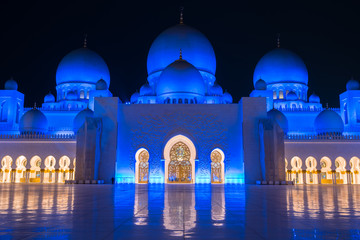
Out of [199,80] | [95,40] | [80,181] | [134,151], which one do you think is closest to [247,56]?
[199,80]

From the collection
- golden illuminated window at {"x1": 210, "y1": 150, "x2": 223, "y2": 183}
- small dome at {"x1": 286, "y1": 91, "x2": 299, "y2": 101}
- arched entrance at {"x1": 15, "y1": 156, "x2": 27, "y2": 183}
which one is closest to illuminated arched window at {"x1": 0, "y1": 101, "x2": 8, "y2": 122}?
arched entrance at {"x1": 15, "y1": 156, "x2": 27, "y2": 183}

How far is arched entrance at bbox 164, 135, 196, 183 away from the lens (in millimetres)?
18266

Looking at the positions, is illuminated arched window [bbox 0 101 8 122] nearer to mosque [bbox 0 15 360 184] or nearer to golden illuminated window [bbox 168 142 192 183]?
mosque [bbox 0 15 360 184]

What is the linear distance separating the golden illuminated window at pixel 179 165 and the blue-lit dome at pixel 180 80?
323cm

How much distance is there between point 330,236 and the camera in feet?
6.80

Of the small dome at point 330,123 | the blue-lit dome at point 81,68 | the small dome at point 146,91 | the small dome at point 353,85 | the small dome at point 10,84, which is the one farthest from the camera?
the blue-lit dome at point 81,68

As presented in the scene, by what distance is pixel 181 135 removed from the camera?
1856cm

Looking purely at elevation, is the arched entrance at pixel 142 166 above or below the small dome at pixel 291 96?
below

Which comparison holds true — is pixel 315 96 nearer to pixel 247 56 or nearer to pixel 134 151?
pixel 247 56

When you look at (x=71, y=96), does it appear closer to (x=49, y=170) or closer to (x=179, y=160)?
(x=49, y=170)

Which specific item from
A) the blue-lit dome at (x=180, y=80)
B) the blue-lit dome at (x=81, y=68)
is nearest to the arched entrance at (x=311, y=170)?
the blue-lit dome at (x=180, y=80)

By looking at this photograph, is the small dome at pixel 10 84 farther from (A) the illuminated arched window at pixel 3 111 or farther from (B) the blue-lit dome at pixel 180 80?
(B) the blue-lit dome at pixel 180 80

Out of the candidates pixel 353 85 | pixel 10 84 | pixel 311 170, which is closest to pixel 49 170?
pixel 10 84

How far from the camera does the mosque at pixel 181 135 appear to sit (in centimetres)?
1794
